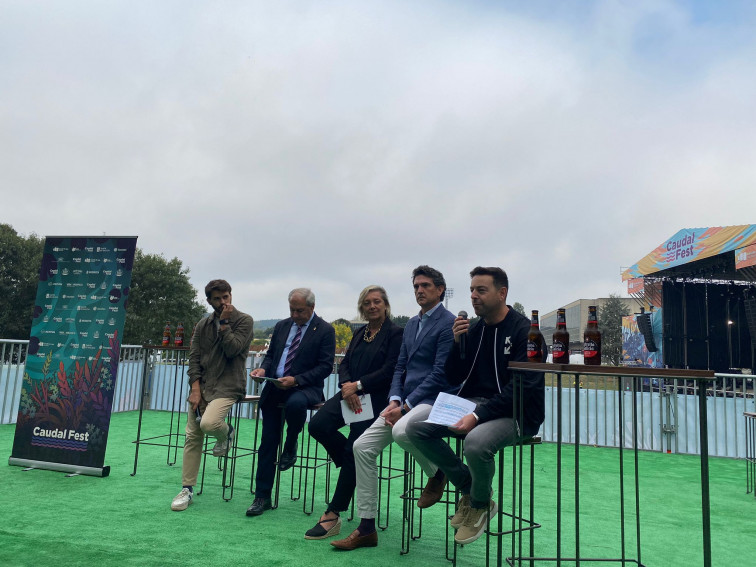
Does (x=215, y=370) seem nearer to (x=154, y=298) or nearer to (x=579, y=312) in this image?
(x=154, y=298)

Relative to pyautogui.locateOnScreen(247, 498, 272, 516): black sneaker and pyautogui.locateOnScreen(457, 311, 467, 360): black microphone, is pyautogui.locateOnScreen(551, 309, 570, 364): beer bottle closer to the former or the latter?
pyautogui.locateOnScreen(457, 311, 467, 360): black microphone

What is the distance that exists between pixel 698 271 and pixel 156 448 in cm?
2153

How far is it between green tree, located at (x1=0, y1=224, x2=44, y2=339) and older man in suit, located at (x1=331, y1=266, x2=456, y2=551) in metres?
31.1

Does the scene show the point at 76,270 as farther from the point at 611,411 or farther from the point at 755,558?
the point at 611,411

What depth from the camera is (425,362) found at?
12.5 ft

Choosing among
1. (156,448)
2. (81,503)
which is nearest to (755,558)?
(81,503)

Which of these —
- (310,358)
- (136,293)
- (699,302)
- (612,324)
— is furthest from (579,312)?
(310,358)

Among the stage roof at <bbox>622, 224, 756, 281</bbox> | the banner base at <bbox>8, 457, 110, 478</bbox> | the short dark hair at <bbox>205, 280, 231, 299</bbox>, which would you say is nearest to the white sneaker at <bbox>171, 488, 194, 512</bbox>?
the banner base at <bbox>8, 457, 110, 478</bbox>

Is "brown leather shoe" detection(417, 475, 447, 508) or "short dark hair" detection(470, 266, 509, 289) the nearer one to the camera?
"short dark hair" detection(470, 266, 509, 289)

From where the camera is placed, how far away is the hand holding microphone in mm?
3300

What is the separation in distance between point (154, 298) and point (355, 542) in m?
32.8

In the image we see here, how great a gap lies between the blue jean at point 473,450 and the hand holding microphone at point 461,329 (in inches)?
12.6

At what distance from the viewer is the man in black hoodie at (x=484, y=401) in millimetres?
2994

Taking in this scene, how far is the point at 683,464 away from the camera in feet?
24.3
